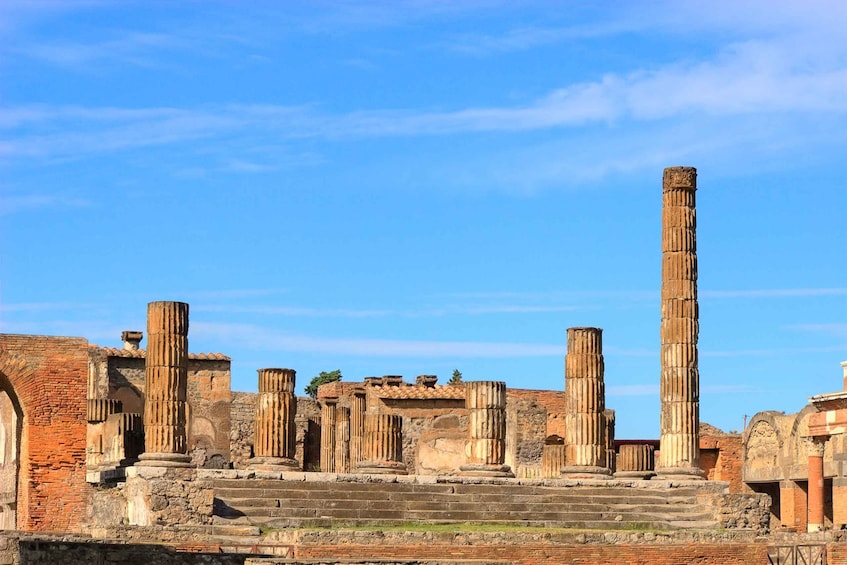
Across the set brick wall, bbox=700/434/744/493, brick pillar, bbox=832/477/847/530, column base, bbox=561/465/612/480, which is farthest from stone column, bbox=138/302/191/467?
brick wall, bbox=700/434/744/493

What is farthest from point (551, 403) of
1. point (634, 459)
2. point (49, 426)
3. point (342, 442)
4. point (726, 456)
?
point (49, 426)

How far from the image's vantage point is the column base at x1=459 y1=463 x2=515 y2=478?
26078 millimetres

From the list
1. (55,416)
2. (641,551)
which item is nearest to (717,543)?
(641,551)

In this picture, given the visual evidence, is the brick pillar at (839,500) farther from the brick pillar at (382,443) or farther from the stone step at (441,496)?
the brick pillar at (382,443)

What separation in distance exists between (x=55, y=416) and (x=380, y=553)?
323 inches

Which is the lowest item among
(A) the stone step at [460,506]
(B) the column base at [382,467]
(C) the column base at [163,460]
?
(A) the stone step at [460,506]

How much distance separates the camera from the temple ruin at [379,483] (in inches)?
797

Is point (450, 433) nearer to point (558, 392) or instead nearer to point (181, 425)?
point (558, 392)

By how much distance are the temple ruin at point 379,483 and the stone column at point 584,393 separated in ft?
0.08

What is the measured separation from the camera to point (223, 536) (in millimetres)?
20438

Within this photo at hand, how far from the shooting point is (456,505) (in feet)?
77.1

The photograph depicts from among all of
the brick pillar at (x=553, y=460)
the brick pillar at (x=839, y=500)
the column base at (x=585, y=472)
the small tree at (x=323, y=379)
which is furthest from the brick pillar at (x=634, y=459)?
the small tree at (x=323, y=379)

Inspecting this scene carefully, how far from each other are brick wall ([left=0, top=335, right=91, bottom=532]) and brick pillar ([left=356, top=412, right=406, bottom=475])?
472 centimetres

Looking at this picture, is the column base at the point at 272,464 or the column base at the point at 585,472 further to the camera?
the column base at the point at 585,472
